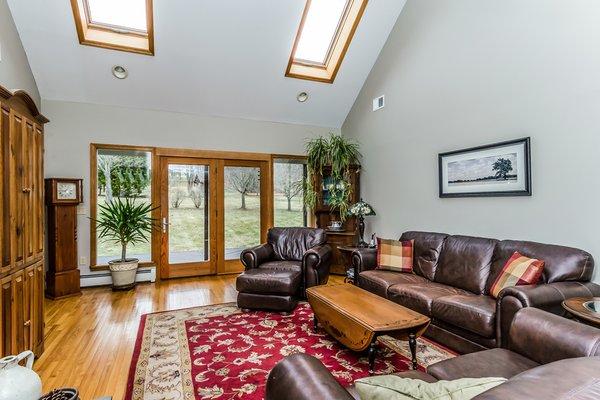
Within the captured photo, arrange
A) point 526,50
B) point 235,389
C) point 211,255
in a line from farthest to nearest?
point 211,255
point 526,50
point 235,389

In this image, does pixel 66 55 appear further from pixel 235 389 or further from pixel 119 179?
pixel 235 389

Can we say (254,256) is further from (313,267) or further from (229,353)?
(229,353)

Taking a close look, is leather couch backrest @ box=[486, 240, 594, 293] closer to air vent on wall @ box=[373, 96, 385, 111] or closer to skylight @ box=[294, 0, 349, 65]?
air vent on wall @ box=[373, 96, 385, 111]

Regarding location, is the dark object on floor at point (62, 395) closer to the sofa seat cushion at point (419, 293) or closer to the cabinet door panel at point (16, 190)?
the cabinet door panel at point (16, 190)

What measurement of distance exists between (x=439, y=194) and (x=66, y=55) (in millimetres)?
5120

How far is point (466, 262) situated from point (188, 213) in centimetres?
414

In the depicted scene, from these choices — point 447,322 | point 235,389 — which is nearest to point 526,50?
point 447,322

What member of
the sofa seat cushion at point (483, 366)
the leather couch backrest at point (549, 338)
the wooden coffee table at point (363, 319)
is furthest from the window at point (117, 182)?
the leather couch backrest at point (549, 338)

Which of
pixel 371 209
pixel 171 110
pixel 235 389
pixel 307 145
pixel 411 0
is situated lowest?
pixel 235 389

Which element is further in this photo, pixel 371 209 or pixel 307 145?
pixel 307 145

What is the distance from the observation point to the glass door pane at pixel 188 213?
5277 millimetres

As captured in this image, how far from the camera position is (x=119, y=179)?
16.3ft

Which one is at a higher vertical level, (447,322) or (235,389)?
(447,322)

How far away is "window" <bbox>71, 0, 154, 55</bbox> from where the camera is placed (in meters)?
4.04
